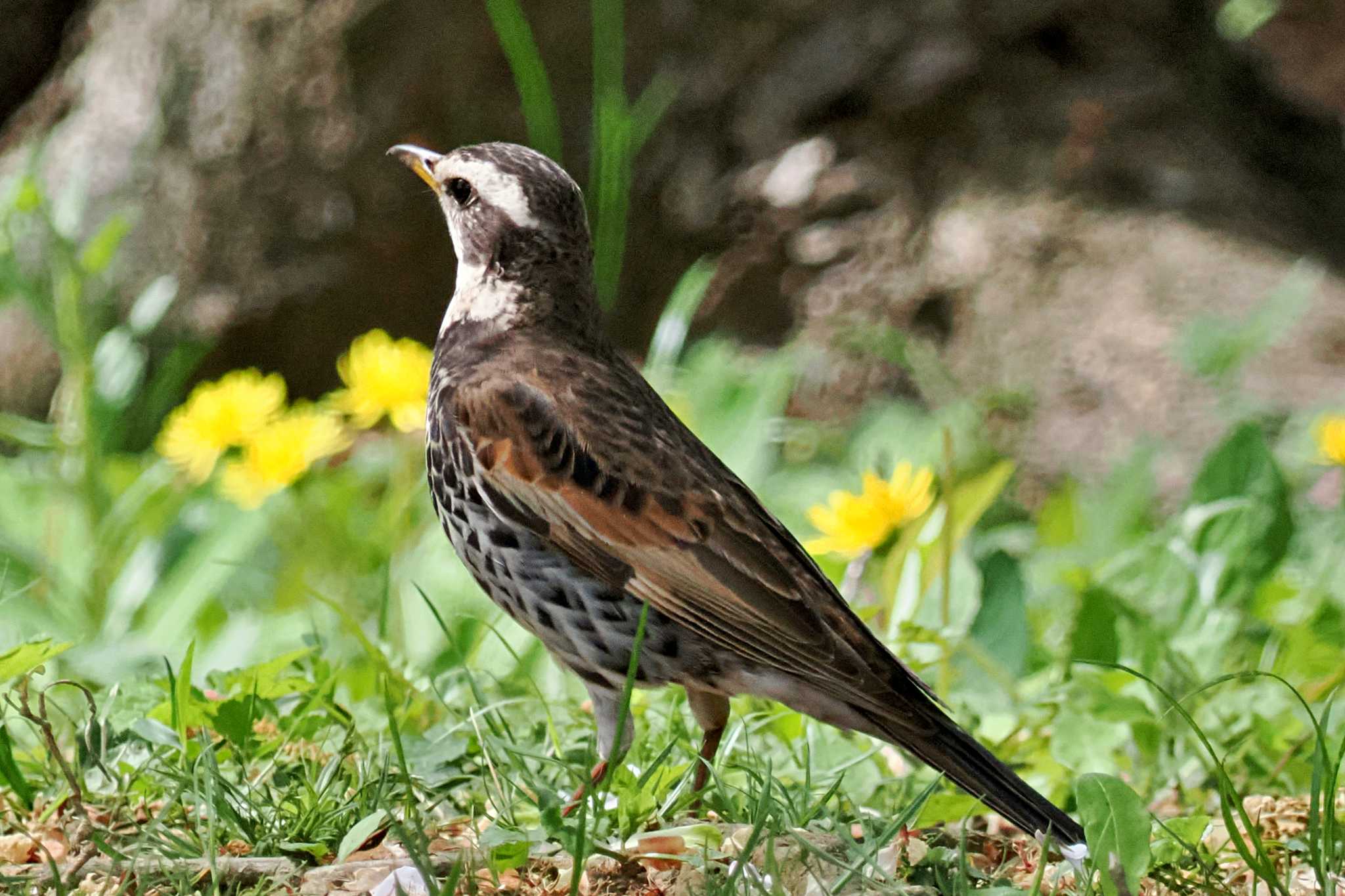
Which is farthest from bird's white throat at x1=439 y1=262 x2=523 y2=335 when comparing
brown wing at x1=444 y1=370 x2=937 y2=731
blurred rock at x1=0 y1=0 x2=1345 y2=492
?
blurred rock at x1=0 y1=0 x2=1345 y2=492

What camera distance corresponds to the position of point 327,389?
7.32 meters

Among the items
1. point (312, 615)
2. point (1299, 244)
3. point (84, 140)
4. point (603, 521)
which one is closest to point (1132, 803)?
point (603, 521)

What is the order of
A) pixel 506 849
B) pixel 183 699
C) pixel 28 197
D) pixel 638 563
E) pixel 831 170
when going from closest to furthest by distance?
pixel 506 849 < pixel 638 563 < pixel 183 699 < pixel 28 197 < pixel 831 170

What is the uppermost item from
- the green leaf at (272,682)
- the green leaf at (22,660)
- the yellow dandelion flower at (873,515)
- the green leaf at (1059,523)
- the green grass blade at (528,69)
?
the green leaf at (1059,523)

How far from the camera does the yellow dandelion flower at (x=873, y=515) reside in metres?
4.24

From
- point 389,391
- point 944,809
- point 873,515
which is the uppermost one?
point 873,515

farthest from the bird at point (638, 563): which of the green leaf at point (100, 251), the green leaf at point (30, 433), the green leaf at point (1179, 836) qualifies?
the green leaf at point (30, 433)

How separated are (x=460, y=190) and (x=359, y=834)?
5.30 feet

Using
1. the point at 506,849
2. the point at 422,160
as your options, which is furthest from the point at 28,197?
the point at 506,849

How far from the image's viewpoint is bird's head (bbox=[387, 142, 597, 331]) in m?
3.73

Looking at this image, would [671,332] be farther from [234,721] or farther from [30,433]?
[234,721]

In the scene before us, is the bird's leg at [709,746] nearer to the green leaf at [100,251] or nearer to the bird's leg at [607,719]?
the bird's leg at [607,719]

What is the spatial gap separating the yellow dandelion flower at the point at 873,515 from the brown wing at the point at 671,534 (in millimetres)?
771

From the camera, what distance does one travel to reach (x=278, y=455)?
4.89m
